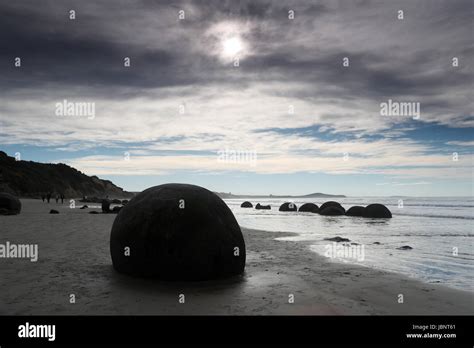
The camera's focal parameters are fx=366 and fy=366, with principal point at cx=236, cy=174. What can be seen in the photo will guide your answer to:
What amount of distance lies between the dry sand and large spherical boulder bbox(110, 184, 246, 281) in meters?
0.24

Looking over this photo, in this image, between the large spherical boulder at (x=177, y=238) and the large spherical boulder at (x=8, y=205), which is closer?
the large spherical boulder at (x=177, y=238)

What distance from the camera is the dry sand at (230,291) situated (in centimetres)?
559

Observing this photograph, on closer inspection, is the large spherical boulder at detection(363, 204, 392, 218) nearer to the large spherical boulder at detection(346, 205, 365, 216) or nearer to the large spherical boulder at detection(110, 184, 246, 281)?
the large spherical boulder at detection(346, 205, 365, 216)

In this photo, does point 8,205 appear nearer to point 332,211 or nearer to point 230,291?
point 230,291

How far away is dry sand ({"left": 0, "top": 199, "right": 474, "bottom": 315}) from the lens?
18.4ft

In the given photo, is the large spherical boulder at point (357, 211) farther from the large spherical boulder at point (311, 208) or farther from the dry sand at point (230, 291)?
the dry sand at point (230, 291)

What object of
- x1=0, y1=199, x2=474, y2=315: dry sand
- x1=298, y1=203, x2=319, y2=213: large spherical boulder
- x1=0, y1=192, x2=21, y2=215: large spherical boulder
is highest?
x1=0, y1=192, x2=21, y2=215: large spherical boulder

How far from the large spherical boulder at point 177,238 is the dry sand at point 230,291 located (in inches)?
9.5

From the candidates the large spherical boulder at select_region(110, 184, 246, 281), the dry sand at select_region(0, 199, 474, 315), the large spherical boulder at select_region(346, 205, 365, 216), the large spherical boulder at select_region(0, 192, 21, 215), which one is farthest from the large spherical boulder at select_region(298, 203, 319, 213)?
the large spherical boulder at select_region(110, 184, 246, 281)

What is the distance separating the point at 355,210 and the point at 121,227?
28.2 meters

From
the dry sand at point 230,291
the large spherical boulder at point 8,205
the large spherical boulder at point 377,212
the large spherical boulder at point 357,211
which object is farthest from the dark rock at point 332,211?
the large spherical boulder at point 8,205

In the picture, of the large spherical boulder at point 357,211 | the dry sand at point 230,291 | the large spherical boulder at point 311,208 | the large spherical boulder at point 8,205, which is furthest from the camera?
the large spherical boulder at point 311,208
